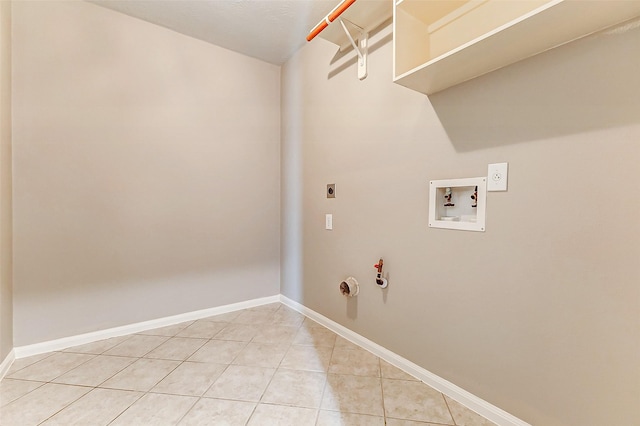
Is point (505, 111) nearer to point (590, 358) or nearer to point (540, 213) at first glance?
point (540, 213)

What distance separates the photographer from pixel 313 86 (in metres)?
2.36

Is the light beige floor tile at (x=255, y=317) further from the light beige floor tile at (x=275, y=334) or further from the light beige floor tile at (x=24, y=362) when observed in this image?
the light beige floor tile at (x=24, y=362)

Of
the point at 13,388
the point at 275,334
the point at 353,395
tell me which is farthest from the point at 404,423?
the point at 13,388

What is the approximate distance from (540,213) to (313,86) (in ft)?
6.30

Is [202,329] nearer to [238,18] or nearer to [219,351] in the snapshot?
[219,351]

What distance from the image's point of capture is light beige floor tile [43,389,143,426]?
1247 millimetres

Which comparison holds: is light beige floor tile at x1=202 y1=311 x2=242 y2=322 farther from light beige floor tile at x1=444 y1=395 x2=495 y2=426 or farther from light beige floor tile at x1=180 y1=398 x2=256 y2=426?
light beige floor tile at x1=444 y1=395 x2=495 y2=426

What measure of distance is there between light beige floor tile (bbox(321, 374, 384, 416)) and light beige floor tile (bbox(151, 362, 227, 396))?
67 cm

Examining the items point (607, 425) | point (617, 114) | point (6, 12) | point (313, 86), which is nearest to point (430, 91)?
point (617, 114)

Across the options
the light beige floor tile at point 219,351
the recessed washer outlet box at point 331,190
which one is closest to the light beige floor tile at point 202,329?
the light beige floor tile at point 219,351

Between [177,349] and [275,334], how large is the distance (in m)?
0.69

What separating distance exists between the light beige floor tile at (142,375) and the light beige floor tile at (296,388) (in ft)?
2.19

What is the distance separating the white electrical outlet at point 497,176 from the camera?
1.21 metres

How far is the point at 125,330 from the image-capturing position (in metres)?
2.11
